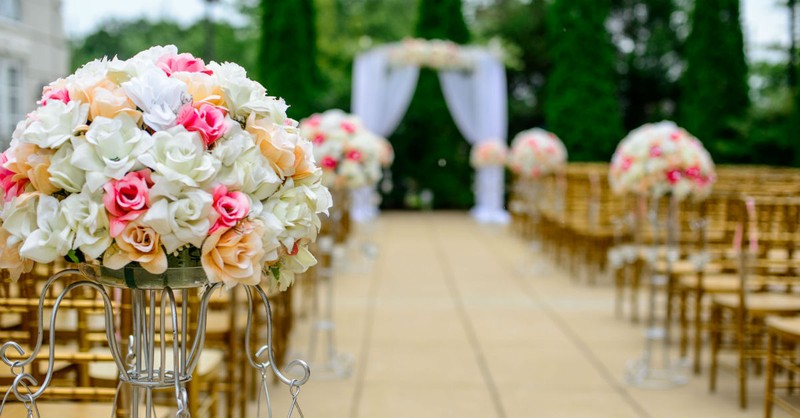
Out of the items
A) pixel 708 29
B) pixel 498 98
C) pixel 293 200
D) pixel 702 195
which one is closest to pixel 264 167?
pixel 293 200

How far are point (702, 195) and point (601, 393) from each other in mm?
1339

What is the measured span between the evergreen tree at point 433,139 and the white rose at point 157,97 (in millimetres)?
15742

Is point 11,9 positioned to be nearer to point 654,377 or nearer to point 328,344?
point 328,344

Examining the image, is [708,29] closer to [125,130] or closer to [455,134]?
[455,134]

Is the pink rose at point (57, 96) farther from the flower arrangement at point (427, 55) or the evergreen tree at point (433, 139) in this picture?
the evergreen tree at point (433, 139)

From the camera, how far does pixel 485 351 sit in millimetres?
6070

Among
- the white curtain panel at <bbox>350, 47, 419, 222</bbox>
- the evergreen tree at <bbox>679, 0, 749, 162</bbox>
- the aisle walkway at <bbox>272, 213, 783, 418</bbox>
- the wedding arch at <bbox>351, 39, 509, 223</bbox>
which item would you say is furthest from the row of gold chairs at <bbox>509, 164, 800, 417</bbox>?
the evergreen tree at <bbox>679, 0, 749, 162</bbox>

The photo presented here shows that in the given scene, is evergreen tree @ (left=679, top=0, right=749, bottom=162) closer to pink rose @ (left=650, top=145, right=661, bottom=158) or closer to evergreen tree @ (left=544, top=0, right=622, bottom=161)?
evergreen tree @ (left=544, top=0, right=622, bottom=161)

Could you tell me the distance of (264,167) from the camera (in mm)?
1744

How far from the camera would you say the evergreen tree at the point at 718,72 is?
1542 centimetres

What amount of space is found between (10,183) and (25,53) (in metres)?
16.0

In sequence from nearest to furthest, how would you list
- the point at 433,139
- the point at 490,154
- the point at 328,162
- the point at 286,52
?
1. the point at 328,162
2. the point at 490,154
3. the point at 286,52
4. the point at 433,139

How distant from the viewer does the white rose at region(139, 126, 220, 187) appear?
1618mm

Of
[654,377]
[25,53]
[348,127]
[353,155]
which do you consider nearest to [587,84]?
[25,53]
